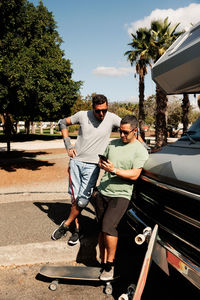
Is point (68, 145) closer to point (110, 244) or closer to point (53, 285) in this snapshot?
point (110, 244)

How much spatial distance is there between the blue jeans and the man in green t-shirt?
54 centimetres

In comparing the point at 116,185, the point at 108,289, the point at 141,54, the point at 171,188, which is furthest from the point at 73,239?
the point at 141,54

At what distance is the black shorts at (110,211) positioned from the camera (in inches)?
105

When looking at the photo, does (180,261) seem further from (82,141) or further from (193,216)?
(82,141)

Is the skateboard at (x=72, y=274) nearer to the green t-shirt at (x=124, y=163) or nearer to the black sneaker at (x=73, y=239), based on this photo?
the black sneaker at (x=73, y=239)

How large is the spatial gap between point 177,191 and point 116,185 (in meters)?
0.78

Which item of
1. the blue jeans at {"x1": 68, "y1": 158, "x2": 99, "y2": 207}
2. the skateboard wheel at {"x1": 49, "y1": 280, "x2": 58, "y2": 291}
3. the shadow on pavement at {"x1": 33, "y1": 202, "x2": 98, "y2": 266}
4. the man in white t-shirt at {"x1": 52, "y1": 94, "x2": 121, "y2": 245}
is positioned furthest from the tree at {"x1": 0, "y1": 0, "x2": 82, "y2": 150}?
the skateboard wheel at {"x1": 49, "y1": 280, "x2": 58, "y2": 291}

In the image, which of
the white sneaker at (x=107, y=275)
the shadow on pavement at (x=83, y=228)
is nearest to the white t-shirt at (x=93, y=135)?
the shadow on pavement at (x=83, y=228)

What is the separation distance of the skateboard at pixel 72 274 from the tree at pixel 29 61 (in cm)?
624

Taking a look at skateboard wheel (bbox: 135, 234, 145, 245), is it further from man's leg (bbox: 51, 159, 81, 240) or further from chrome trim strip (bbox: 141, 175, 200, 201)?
man's leg (bbox: 51, 159, 81, 240)

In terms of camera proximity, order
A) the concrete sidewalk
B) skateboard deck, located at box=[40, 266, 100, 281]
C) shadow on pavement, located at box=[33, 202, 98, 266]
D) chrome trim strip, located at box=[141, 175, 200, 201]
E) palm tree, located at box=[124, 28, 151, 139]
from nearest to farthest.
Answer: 1. chrome trim strip, located at box=[141, 175, 200, 201]
2. skateboard deck, located at box=[40, 266, 100, 281]
3. the concrete sidewalk
4. shadow on pavement, located at box=[33, 202, 98, 266]
5. palm tree, located at box=[124, 28, 151, 139]

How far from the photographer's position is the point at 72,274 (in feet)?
9.23

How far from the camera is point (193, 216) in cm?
210

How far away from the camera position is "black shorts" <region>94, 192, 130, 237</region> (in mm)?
2656
